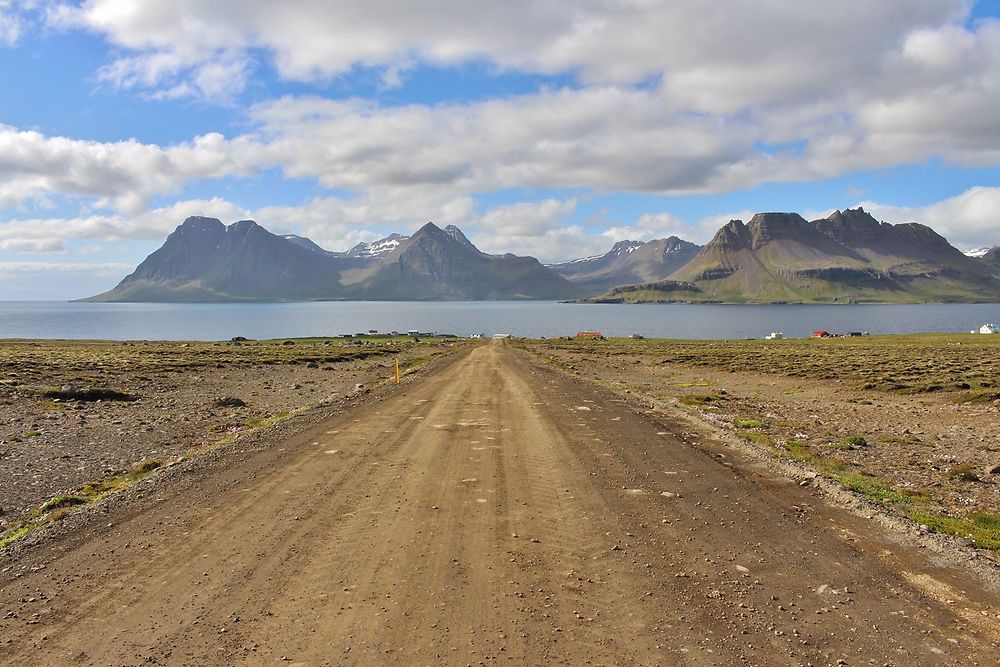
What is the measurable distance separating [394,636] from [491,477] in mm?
7195

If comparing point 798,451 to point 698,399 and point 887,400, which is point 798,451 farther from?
point 887,400

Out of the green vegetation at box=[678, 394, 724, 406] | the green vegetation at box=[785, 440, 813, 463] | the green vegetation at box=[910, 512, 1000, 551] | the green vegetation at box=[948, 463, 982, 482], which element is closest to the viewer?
the green vegetation at box=[910, 512, 1000, 551]

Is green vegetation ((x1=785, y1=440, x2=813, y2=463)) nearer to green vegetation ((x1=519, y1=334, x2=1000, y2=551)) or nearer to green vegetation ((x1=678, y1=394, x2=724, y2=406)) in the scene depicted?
green vegetation ((x1=519, y1=334, x2=1000, y2=551))

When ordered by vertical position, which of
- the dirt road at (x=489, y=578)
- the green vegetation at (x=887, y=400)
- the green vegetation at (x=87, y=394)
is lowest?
the green vegetation at (x=887, y=400)

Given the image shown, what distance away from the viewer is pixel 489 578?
8.91 meters

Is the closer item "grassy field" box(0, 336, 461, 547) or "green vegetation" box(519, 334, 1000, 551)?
"green vegetation" box(519, 334, 1000, 551)

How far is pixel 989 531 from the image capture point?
1098cm

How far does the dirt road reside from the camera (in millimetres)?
7109

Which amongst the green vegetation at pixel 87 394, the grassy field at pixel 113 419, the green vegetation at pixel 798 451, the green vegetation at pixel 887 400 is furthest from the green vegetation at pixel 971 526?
the green vegetation at pixel 87 394

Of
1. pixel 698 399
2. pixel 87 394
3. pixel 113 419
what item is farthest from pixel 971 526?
pixel 87 394

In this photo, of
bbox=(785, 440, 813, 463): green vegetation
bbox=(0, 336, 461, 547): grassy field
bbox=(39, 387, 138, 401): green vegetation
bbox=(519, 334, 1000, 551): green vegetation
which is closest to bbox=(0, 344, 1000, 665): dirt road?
bbox=(519, 334, 1000, 551): green vegetation

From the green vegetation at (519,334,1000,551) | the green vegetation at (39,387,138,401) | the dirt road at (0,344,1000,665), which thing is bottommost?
the green vegetation at (519,334,1000,551)

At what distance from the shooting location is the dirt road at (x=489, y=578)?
7109 millimetres

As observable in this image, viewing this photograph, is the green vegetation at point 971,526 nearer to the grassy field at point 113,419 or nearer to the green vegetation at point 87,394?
the grassy field at point 113,419
